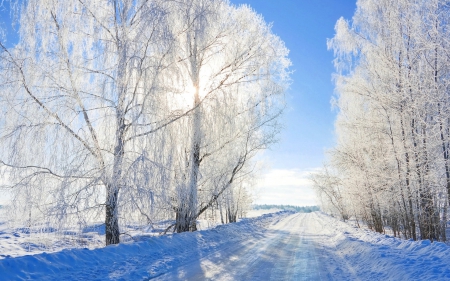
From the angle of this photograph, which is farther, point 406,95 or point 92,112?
point 406,95

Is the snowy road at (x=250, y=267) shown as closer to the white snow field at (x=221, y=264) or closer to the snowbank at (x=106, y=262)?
the white snow field at (x=221, y=264)

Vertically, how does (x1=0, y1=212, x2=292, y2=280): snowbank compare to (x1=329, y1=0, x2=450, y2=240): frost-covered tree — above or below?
below

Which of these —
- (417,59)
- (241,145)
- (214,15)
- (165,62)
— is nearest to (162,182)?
(165,62)

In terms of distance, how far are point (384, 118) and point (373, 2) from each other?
585 centimetres

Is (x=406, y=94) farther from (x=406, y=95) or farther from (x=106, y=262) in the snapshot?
(x=106, y=262)

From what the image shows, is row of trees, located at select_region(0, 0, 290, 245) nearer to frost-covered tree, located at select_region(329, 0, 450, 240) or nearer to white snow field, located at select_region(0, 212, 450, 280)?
white snow field, located at select_region(0, 212, 450, 280)

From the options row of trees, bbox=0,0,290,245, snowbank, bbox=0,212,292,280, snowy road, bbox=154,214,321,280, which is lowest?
snowy road, bbox=154,214,321,280

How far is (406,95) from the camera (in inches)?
424

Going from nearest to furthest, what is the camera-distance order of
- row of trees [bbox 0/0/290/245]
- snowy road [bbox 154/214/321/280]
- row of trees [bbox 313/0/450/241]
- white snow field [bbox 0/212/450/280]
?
white snow field [bbox 0/212/450/280] < snowy road [bbox 154/214/321/280] < row of trees [bbox 0/0/290/245] < row of trees [bbox 313/0/450/241]

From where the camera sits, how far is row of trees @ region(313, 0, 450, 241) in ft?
32.6

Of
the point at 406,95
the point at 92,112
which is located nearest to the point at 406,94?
the point at 406,95

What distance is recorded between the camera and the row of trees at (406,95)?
9.93 metres

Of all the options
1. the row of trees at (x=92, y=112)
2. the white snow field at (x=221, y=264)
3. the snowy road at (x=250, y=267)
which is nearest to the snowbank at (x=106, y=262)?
the white snow field at (x=221, y=264)

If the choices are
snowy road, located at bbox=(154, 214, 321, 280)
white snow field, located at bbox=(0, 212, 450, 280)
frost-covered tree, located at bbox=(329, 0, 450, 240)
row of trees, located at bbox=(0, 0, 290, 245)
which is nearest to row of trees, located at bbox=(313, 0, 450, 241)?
frost-covered tree, located at bbox=(329, 0, 450, 240)
